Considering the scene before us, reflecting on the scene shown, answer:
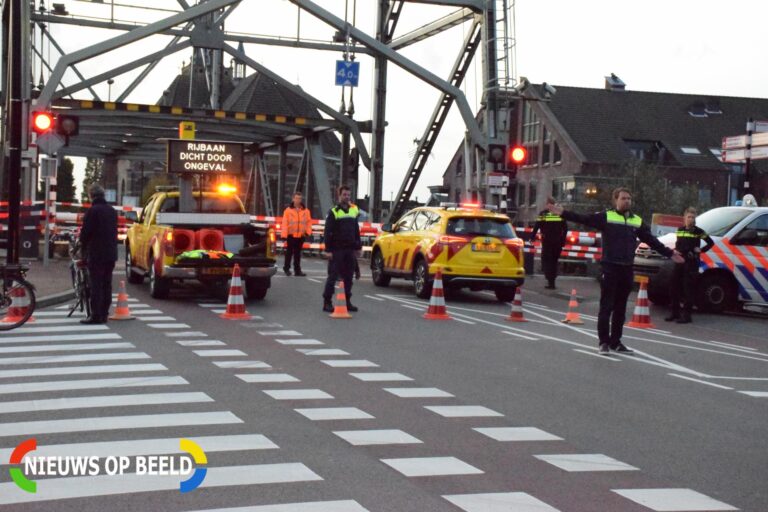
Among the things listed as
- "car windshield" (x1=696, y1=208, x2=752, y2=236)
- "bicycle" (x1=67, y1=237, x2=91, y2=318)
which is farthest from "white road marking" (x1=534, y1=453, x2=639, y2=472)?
"car windshield" (x1=696, y1=208, x2=752, y2=236)

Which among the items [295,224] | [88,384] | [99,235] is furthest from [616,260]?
[295,224]

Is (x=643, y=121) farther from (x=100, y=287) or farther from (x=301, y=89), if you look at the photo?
(x=100, y=287)

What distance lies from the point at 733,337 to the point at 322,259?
1952 centimetres

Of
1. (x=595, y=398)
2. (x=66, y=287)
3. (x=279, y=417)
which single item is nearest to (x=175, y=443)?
(x=279, y=417)

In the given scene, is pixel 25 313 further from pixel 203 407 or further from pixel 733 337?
pixel 733 337

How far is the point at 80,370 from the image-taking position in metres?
11.0

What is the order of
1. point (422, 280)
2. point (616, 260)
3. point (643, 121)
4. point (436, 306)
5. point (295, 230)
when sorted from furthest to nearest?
1. point (643, 121)
2. point (295, 230)
3. point (422, 280)
4. point (436, 306)
5. point (616, 260)

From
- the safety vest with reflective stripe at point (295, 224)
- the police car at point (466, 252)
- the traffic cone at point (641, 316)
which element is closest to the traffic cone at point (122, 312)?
the police car at point (466, 252)

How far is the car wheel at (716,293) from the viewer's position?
20.4m

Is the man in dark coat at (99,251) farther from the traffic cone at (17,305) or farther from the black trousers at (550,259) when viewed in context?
the black trousers at (550,259)

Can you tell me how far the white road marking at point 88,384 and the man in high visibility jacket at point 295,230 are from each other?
49.1ft

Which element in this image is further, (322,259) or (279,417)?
(322,259)

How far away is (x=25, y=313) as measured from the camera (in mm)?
14672

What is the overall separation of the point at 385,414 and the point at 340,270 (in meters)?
8.88
